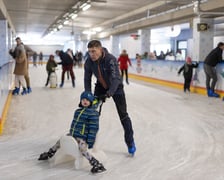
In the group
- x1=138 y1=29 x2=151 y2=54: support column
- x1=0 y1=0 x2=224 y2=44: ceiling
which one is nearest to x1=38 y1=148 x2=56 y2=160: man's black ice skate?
x1=0 y1=0 x2=224 y2=44: ceiling

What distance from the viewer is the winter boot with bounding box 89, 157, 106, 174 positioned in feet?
10.3

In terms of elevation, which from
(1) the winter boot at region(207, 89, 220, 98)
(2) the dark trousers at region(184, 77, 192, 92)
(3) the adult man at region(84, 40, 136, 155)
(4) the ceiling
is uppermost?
(4) the ceiling

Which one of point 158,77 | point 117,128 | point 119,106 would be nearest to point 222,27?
point 158,77

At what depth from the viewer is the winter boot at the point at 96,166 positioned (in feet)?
10.3

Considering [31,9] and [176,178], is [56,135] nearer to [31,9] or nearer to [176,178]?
[176,178]

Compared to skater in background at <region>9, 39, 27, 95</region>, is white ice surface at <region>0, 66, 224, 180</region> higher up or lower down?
lower down

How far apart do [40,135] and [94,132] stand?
5.05 feet

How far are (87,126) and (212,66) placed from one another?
20.8 feet

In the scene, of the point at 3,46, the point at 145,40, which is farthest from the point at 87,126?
the point at 145,40

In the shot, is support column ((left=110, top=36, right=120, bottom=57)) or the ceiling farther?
support column ((left=110, top=36, right=120, bottom=57))

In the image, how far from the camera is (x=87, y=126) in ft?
10.6

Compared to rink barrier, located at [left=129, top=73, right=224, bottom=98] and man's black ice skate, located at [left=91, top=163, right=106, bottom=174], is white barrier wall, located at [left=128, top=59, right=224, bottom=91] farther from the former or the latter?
man's black ice skate, located at [left=91, top=163, right=106, bottom=174]

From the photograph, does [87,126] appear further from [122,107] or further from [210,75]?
[210,75]

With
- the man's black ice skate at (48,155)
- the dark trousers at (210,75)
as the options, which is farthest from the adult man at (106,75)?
the dark trousers at (210,75)
